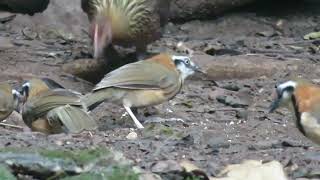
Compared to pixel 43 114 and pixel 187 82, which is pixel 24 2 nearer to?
pixel 187 82

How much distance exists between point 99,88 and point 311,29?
16.2ft

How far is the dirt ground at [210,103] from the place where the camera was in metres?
5.29

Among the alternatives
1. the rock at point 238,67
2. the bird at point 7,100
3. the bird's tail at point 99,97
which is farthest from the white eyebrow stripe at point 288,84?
A: the rock at point 238,67

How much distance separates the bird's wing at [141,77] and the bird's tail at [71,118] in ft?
1.09

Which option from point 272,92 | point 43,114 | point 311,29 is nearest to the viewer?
point 43,114

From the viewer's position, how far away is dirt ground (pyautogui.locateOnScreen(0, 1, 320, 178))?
529 cm

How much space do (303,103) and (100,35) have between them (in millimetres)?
3464

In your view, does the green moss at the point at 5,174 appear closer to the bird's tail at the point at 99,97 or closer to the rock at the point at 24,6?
the bird's tail at the point at 99,97

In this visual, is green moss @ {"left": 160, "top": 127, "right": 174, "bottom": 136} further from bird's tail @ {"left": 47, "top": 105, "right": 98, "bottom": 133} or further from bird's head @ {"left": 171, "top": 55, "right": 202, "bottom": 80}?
bird's head @ {"left": 171, "top": 55, "right": 202, "bottom": 80}

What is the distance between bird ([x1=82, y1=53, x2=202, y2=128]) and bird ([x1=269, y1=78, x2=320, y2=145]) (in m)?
1.37

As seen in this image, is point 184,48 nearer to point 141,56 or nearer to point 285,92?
point 141,56

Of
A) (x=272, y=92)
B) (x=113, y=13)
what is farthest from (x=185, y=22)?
(x=272, y=92)

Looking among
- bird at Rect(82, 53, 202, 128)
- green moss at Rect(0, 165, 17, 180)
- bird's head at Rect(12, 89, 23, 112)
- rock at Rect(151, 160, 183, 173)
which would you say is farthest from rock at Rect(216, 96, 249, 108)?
green moss at Rect(0, 165, 17, 180)

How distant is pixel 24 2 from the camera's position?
1128cm
